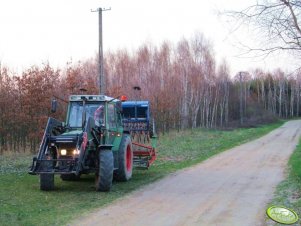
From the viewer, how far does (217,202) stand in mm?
10312

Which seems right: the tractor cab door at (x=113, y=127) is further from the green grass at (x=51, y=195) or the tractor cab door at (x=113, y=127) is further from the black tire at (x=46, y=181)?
the black tire at (x=46, y=181)

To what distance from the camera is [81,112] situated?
1325 cm

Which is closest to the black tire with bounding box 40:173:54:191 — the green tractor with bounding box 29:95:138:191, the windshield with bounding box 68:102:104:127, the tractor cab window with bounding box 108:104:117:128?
the green tractor with bounding box 29:95:138:191

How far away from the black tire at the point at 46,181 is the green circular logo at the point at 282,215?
569 cm

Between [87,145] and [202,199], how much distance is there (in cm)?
332

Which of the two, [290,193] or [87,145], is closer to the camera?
[290,193]

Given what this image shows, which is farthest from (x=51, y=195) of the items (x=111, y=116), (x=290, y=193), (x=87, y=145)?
(x=290, y=193)

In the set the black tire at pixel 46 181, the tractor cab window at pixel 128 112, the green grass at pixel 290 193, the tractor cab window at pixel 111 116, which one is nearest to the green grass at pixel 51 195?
the black tire at pixel 46 181

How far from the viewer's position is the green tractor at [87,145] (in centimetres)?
1131

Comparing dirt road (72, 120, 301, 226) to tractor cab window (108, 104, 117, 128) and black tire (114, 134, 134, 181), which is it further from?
tractor cab window (108, 104, 117, 128)

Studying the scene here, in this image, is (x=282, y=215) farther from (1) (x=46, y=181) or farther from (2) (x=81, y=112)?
(2) (x=81, y=112)

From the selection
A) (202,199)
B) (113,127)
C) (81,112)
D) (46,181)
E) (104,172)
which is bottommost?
(202,199)

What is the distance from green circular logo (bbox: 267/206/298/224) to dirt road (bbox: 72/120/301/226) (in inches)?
7.6

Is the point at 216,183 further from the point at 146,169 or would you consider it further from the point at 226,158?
the point at 226,158
